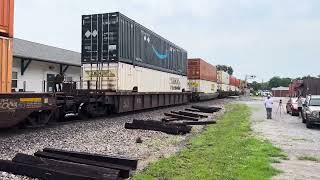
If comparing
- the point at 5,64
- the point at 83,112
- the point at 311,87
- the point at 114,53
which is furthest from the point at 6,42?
the point at 311,87

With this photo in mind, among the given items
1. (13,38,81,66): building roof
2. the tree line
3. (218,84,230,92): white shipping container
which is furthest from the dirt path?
the tree line

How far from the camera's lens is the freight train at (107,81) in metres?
13.1

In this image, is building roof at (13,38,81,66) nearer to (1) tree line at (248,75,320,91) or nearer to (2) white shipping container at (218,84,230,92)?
(2) white shipping container at (218,84,230,92)

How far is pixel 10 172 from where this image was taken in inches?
282

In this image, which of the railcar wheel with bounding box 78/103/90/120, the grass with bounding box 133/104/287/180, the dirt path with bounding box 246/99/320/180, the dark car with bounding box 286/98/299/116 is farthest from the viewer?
the dark car with bounding box 286/98/299/116

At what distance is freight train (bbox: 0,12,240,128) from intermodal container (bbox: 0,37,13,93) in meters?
0.35

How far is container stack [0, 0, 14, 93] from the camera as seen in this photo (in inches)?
461

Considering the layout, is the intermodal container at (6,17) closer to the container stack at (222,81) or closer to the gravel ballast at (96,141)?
the gravel ballast at (96,141)

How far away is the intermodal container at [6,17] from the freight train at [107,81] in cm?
175

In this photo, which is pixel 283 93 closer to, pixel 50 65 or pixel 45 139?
pixel 50 65

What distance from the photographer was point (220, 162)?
9.03m

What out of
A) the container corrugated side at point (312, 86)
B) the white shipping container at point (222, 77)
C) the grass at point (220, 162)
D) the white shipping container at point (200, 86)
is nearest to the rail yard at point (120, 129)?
the grass at point (220, 162)

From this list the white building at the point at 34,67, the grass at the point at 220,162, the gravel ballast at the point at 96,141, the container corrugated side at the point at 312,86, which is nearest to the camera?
the grass at the point at 220,162

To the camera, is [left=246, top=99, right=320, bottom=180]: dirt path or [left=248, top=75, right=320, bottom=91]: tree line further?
[left=248, top=75, right=320, bottom=91]: tree line
